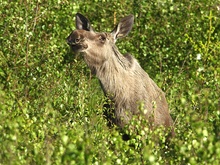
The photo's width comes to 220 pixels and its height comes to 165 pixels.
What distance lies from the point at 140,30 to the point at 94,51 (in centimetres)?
361

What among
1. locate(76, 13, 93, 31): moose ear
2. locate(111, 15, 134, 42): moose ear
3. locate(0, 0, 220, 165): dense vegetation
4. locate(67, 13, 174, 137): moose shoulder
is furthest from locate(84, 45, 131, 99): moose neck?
locate(111, 15, 134, 42): moose ear

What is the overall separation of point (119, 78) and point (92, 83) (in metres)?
1.34

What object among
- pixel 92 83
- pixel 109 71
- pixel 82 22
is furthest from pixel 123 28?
pixel 109 71

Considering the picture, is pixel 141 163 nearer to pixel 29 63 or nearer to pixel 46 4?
pixel 29 63

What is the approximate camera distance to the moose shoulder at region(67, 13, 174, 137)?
10.1 meters

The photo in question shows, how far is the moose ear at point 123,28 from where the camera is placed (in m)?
11.2

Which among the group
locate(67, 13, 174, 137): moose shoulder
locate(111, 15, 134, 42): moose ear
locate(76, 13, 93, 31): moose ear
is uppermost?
locate(76, 13, 93, 31): moose ear

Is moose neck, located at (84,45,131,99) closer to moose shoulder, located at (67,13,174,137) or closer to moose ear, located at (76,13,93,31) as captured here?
moose shoulder, located at (67,13,174,137)

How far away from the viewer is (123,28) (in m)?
11.3

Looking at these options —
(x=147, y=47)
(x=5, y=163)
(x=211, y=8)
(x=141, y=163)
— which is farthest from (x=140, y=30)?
(x=5, y=163)

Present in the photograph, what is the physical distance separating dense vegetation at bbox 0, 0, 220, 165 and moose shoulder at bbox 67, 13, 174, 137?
0.82 ft

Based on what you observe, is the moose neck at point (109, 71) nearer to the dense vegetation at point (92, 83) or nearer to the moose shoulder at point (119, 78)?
the moose shoulder at point (119, 78)

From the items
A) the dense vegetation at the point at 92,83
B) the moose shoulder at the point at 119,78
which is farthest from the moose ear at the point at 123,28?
the dense vegetation at the point at 92,83

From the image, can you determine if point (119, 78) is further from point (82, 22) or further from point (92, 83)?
point (92, 83)
